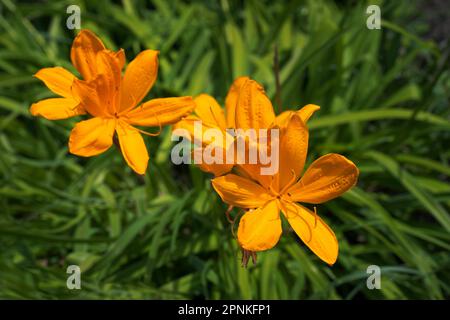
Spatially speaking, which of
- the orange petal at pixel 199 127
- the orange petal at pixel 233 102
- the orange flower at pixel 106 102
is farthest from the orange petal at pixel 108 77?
the orange petal at pixel 233 102

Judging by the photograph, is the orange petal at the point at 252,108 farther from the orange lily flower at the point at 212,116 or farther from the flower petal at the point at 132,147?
the flower petal at the point at 132,147

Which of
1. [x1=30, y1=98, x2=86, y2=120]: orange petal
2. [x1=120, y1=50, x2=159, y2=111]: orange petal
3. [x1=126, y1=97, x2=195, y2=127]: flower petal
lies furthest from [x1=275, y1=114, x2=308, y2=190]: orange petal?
[x1=30, y1=98, x2=86, y2=120]: orange petal

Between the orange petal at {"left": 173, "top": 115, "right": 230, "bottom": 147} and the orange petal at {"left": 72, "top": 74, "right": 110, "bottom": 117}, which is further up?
the orange petal at {"left": 72, "top": 74, "right": 110, "bottom": 117}

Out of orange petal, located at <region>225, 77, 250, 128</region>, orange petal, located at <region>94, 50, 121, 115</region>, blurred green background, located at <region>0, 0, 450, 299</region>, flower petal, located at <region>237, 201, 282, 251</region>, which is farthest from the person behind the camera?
blurred green background, located at <region>0, 0, 450, 299</region>

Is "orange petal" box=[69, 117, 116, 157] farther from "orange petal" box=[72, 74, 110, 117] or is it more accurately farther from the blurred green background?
the blurred green background

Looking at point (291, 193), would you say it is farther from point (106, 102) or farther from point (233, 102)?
point (106, 102)

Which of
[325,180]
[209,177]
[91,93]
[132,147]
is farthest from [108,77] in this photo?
[209,177]
